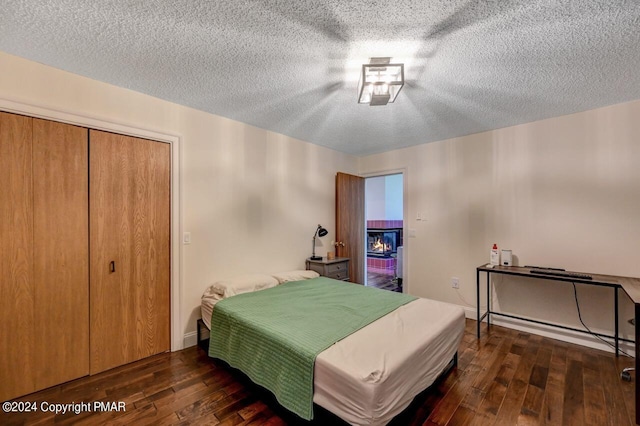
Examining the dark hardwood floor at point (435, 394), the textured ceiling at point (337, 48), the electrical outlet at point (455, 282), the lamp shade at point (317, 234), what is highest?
the textured ceiling at point (337, 48)

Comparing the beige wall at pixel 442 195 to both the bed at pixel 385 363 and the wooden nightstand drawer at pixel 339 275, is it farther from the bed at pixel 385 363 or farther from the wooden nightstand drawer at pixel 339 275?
the bed at pixel 385 363

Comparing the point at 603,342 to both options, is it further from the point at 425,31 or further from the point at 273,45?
the point at 273,45

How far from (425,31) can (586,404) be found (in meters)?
2.72

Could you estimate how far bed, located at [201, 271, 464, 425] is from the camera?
4.31 feet

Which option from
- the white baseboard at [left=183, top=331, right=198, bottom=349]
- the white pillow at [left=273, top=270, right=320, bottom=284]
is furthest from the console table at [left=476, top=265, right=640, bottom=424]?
the white baseboard at [left=183, top=331, right=198, bottom=349]

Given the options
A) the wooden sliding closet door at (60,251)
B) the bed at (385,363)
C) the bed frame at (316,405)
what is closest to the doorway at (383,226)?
the bed frame at (316,405)

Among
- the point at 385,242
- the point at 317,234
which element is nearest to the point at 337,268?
the point at 317,234

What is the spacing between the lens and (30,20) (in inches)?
59.9

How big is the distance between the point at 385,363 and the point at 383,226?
587 cm

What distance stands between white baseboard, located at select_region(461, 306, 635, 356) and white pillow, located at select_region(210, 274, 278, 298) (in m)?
2.81

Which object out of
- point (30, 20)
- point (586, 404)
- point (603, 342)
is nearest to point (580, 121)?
point (603, 342)

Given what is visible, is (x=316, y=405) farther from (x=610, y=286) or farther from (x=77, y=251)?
(x=610, y=286)

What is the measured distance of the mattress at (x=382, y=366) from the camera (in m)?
1.31

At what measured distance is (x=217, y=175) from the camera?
2898 millimetres
